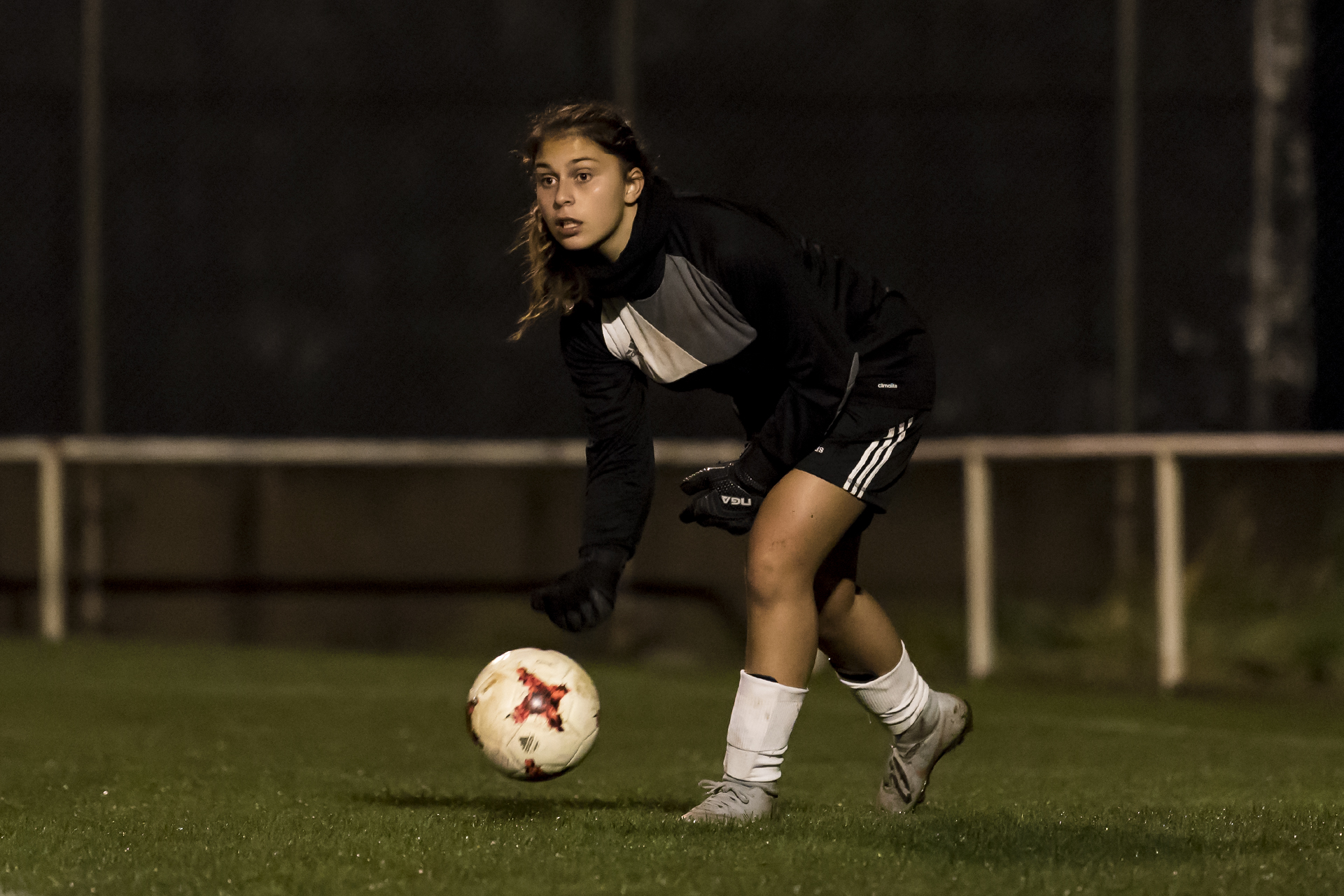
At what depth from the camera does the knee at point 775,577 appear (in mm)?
4445

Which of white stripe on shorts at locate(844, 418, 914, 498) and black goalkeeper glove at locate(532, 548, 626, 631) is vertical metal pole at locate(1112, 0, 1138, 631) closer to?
white stripe on shorts at locate(844, 418, 914, 498)

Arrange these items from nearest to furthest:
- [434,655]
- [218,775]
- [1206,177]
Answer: [218,775] → [434,655] → [1206,177]

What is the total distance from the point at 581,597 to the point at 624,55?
696 cm

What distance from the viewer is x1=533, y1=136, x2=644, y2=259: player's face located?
14.2 ft

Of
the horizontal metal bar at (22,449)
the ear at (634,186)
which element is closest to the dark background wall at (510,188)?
the horizontal metal bar at (22,449)

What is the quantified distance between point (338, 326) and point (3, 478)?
199cm

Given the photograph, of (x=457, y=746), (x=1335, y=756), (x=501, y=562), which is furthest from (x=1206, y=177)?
(x=457, y=746)

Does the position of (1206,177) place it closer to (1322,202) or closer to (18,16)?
(1322,202)

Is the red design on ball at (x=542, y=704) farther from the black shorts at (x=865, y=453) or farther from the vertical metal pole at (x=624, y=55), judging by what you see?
the vertical metal pole at (x=624, y=55)

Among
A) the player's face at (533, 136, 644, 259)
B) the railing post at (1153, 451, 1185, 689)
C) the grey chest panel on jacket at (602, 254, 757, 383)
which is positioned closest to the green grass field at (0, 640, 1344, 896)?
the railing post at (1153, 451, 1185, 689)

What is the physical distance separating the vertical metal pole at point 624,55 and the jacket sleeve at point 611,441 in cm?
647

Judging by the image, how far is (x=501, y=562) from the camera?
10508mm

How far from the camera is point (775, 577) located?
4.45 metres

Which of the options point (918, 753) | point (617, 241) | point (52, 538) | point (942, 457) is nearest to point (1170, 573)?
point (942, 457)
